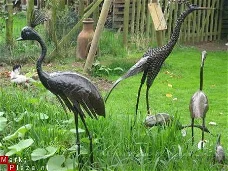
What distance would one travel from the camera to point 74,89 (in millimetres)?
3607

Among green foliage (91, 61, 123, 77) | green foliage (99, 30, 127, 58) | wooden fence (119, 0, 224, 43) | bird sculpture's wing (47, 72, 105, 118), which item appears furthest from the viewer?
wooden fence (119, 0, 224, 43)

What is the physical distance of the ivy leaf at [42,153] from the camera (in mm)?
3744

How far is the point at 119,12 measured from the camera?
14.9 meters

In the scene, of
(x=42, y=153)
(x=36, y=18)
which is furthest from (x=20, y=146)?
(x=36, y=18)

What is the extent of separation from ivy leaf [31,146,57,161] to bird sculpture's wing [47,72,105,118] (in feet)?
1.27

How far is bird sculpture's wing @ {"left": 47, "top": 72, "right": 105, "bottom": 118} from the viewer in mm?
3592

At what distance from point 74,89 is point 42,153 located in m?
0.57

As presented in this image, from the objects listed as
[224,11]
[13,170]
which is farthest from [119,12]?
[13,170]

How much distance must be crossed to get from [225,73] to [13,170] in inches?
248

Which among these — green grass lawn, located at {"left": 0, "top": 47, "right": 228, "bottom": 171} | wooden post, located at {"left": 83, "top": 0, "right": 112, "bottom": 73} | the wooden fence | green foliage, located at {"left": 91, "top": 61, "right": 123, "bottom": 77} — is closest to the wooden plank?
wooden post, located at {"left": 83, "top": 0, "right": 112, "bottom": 73}

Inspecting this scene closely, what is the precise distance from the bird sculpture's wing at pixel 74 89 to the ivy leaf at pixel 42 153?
387 mm

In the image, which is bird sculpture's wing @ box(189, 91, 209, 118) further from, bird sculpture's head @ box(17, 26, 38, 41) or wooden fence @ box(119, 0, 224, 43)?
wooden fence @ box(119, 0, 224, 43)

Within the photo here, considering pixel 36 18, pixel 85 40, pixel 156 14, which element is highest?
pixel 36 18

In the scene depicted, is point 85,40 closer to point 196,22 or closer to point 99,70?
point 99,70
